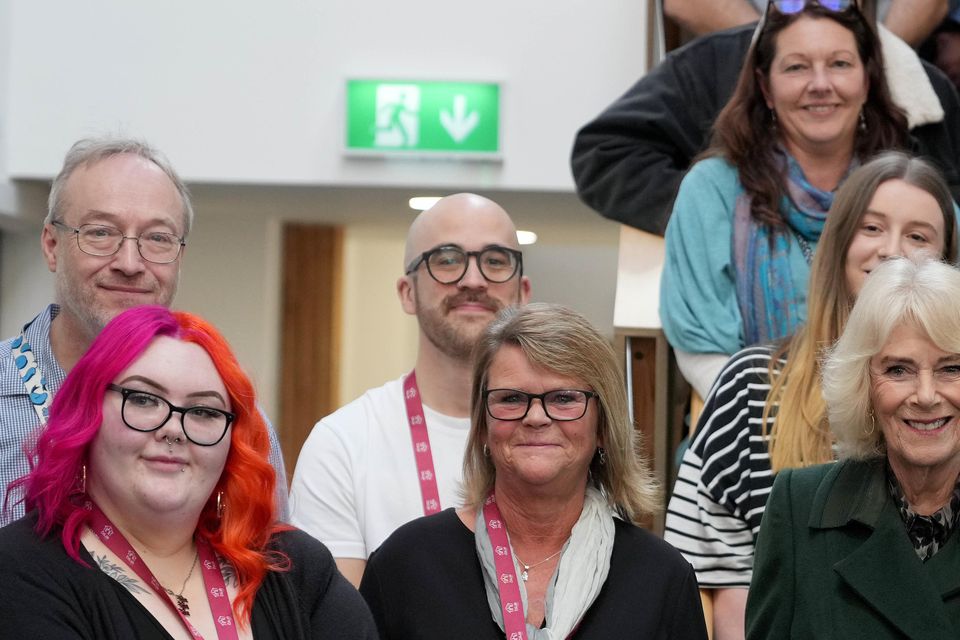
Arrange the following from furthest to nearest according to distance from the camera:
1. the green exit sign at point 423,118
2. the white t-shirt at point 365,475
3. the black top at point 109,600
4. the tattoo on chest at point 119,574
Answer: the green exit sign at point 423,118, the white t-shirt at point 365,475, the tattoo on chest at point 119,574, the black top at point 109,600

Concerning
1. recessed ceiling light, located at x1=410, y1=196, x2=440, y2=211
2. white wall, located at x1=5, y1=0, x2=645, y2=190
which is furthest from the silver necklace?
recessed ceiling light, located at x1=410, y1=196, x2=440, y2=211

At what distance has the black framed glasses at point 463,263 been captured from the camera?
3.69m

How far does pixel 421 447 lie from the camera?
138 inches

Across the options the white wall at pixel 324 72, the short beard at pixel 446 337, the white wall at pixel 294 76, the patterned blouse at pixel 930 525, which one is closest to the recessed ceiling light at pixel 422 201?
the white wall at pixel 294 76

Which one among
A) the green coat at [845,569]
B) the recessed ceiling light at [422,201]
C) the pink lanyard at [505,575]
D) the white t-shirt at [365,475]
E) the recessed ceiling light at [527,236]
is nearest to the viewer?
the green coat at [845,569]

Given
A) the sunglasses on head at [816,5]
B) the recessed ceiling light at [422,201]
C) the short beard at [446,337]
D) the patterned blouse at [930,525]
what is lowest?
the patterned blouse at [930,525]

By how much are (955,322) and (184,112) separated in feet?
16.0

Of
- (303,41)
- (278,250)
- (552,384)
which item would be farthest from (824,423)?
(278,250)

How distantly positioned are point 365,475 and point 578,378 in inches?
30.0

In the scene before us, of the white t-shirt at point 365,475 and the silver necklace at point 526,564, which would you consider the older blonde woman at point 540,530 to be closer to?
the silver necklace at point 526,564

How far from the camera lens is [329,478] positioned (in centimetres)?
345

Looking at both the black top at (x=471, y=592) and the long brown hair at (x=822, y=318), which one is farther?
the long brown hair at (x=822, y=318)

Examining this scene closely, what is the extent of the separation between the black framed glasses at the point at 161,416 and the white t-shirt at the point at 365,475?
2.85ft

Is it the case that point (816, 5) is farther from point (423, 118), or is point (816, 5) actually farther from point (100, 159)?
point (423, 118)
